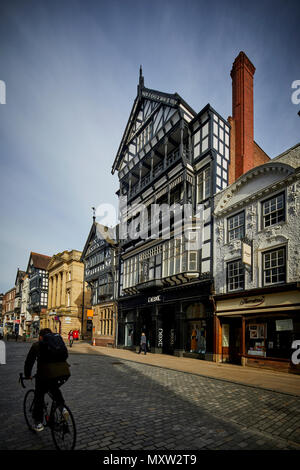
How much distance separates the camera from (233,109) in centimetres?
2238

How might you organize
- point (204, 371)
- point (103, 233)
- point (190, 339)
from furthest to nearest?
point (103, 233), point (190, 339), point (204, 371)

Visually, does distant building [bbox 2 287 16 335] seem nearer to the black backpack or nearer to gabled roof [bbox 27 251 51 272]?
gabled roof [bbox 27 251 51 272]

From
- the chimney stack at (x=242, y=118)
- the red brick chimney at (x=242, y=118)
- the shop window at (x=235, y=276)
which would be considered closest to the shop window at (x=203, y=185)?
the red brick chimney at (x=242, y=118)

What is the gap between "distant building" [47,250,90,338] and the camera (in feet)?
141

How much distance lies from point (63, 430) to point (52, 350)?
111 cm

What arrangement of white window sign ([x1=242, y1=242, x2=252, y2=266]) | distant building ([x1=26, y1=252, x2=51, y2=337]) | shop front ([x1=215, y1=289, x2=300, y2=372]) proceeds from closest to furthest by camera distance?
shop front ([x1=215, y1=289, x2=300, y2=372])
white window sign ([x1=242, y1=242, x2=252, y2=266])
distant building ([x1=26, y1=252, x2=51, y2=337])

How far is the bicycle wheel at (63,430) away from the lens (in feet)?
13.6

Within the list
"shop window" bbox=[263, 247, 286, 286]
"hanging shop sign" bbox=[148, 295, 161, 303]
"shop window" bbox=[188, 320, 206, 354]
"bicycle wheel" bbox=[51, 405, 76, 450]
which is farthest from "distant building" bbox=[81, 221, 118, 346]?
"bicycle wheel" bbox=[51, 405, 76, 450]

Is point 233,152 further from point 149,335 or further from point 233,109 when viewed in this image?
point 149,335

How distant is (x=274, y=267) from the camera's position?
1405 centimetres

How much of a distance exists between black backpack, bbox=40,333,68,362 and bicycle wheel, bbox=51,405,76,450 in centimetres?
71

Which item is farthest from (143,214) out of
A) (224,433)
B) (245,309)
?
(224,433)

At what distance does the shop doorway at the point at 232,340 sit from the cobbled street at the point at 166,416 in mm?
6475
